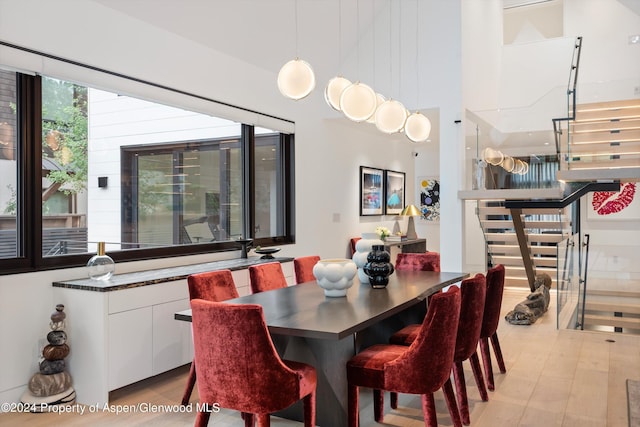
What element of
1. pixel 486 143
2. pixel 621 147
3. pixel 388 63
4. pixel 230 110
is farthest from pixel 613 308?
pixel 230 110

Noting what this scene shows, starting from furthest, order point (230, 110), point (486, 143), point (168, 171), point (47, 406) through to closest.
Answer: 1. point (486, 143)
2. point (230, 110)
3. point (168, 171)
4. point (47, 406)

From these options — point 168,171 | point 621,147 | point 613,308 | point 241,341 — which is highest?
point 621,147

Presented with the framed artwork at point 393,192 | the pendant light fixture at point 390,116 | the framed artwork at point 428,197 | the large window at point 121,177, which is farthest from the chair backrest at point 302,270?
the framed artwork at point 428,197

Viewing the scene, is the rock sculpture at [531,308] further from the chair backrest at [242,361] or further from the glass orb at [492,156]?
the chair backrest at [242,361]

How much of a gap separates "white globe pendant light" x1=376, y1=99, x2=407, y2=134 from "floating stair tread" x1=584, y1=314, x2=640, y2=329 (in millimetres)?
5036

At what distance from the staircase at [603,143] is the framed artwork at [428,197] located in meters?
3.89

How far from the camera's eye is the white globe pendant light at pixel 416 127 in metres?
4.55

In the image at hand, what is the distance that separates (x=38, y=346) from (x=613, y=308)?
740 centimetres

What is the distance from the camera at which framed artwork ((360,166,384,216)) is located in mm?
8329

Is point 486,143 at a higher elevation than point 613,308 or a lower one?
higher

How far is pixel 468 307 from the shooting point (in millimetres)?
3178

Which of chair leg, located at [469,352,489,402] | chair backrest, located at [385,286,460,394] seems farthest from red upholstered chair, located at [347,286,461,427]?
chair leg, located at [469,352,489,402]

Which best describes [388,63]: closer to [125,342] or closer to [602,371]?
[602,371]

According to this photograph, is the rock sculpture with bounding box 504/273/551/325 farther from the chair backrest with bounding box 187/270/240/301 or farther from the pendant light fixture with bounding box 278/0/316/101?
the pendant light fixture with bounding box 278/0/316/101
